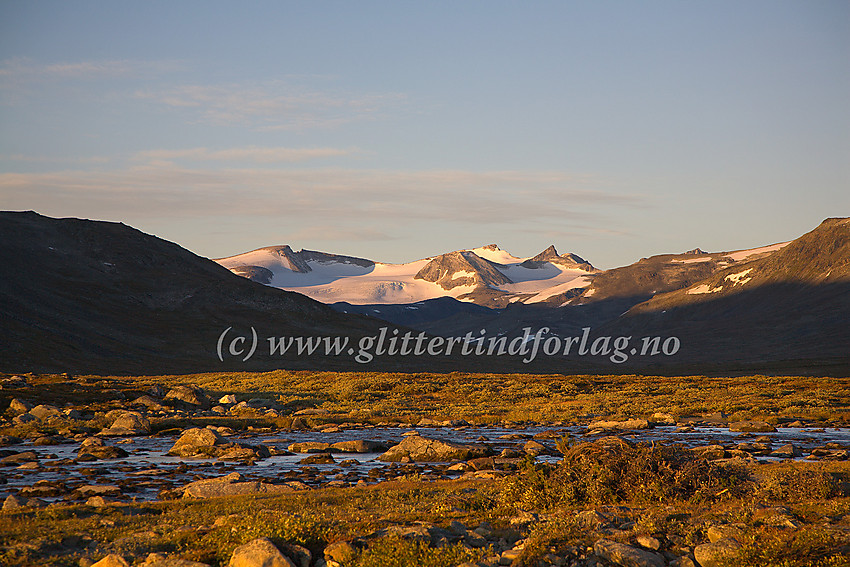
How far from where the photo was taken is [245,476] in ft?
88.3

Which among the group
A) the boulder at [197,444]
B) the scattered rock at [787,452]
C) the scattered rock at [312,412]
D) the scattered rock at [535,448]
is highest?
the scattered rock at [787,452]

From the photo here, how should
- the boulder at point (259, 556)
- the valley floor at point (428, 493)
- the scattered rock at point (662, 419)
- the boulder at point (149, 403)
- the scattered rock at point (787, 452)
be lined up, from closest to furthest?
the boulder at point (259, 556) → the valley floor at point (428, 493) → the scattered rock at point (787, 452) → the scattered rock at point (662, 419) → the boulder at point (149, 403)

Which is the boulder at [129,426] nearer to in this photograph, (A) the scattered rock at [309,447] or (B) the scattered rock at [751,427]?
(A) the scattered rock at [309,447]

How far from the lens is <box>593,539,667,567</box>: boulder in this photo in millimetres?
13305

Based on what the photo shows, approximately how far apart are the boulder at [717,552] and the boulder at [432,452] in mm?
18547

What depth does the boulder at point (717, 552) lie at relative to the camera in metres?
13.2

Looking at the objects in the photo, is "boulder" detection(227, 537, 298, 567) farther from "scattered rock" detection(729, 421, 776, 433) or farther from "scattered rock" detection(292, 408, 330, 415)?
"scattered rock" detection(292, 408, 330, 415)

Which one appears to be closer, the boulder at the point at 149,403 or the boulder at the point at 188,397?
the boulder at the point at 149,403

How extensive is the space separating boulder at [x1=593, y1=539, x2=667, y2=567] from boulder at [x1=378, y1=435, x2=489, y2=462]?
18.2 m

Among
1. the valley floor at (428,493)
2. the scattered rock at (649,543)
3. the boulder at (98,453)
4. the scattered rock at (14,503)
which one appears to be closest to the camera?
the valley floor at (428,493)

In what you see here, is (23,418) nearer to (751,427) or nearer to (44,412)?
(44,412)

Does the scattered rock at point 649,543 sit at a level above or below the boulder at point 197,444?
above

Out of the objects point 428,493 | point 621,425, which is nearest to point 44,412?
point 428,493

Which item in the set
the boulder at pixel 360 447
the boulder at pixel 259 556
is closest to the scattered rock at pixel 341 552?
the boulder at pixel 259 556
